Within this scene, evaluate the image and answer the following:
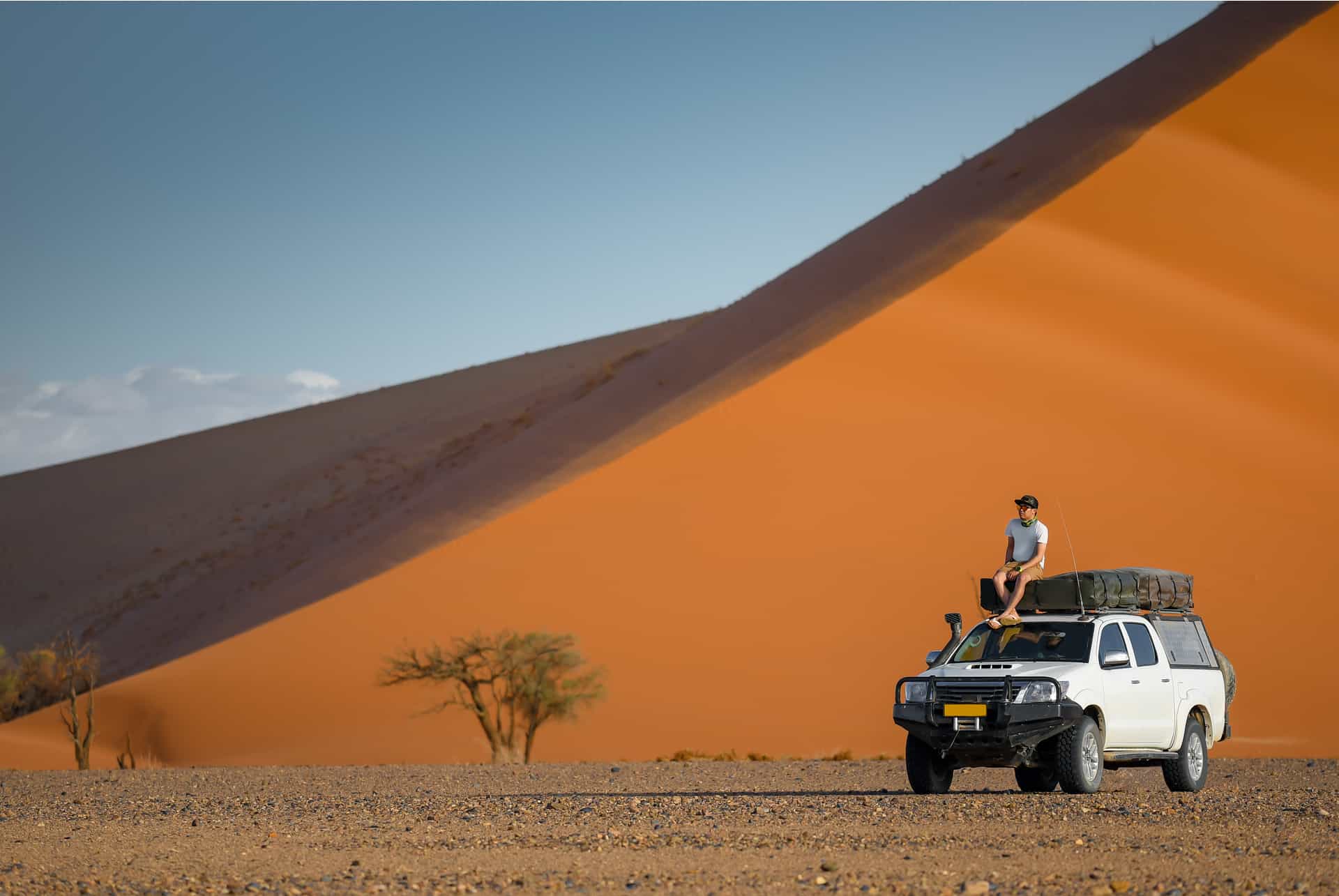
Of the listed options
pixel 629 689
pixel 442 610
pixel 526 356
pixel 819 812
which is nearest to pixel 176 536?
pixel 526 356

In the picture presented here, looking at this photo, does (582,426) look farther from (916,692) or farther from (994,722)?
(994,722)

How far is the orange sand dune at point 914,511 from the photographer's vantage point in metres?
21.8

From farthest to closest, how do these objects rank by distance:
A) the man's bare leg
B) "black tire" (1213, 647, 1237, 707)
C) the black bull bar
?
"black tire" (1213, 647, 1237, 707) → the man's bare leg → the black bull bar

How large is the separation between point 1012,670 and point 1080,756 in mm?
800

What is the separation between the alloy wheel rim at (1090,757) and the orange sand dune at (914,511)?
902 cm

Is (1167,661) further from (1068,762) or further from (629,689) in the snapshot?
(629,689)

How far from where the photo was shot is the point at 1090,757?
37.7ft

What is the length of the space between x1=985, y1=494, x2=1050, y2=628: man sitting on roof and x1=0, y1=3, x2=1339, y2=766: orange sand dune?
8762 millimetres

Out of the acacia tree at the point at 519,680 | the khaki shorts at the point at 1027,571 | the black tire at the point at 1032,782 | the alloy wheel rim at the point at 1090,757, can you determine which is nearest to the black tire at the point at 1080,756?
the alloy wheel rim at the point at 1090,757

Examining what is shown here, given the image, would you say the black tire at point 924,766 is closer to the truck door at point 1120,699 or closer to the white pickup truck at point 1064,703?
the white pickup truck at point 1064,703

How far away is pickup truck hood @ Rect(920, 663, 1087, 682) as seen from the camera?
11.4 m

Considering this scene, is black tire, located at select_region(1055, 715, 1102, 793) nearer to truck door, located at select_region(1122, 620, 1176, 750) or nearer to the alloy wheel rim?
the alloy wheel rim

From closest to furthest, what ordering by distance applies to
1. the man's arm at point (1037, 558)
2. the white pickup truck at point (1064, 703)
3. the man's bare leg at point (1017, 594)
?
the white pickup truck at point (1064, 703) < the man's bare leg at point (1017, 594) < the man's arm at point (1037, 558)

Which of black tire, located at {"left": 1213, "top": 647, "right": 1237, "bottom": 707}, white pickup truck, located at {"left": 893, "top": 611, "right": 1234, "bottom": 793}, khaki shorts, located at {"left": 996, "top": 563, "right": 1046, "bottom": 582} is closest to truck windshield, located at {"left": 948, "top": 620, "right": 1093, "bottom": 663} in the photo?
white pickup truck, located at {"left": 893, "top": 611, "right": 1234, "bottom": 793}
